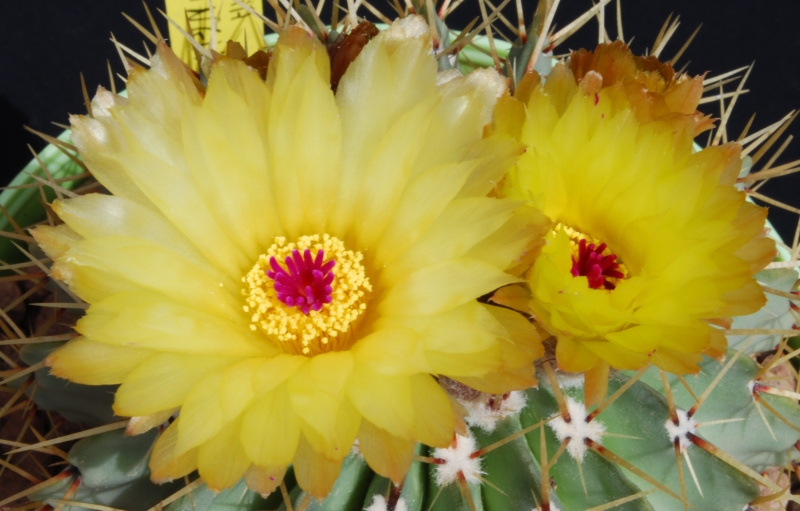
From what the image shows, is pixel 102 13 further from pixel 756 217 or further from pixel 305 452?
pixel 756 217

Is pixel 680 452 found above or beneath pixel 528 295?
beneath

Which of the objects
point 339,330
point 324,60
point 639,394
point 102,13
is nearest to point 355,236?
point 339,330

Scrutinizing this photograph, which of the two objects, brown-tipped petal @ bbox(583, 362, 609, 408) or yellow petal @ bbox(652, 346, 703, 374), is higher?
yellow petal @ bbox(652, 346, 703, 374)

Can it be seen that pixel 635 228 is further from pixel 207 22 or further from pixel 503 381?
pixel 207 22

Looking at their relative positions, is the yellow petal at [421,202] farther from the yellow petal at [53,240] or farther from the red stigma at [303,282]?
the yellow petal at [53,240]

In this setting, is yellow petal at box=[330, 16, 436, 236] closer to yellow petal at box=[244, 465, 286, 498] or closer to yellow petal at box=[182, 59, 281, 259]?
yellow petal at box=[182, 59, 281, 259]

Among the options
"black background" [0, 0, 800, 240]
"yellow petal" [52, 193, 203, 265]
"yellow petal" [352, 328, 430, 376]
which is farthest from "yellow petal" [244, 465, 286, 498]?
"black background" [0, 0, 800, 240]

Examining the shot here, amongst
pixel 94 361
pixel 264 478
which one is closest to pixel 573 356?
pixel 264 478

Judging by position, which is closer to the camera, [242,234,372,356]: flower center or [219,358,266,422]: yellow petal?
[219,358,266,422]: yellow petal
